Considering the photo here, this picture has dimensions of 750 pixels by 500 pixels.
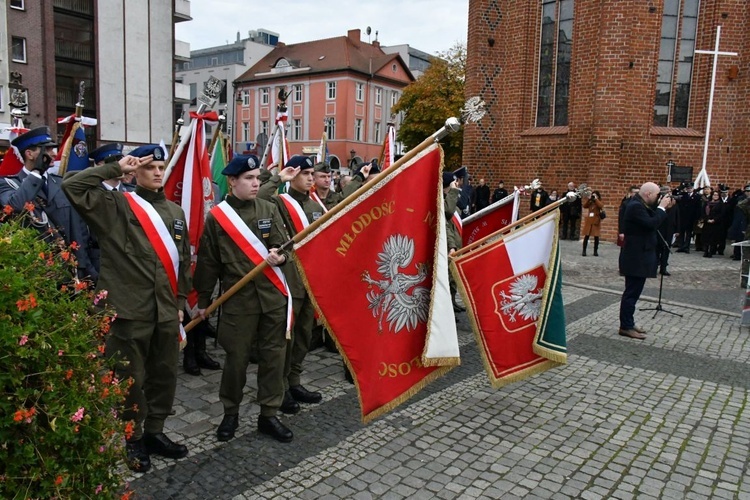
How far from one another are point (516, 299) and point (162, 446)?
9.92 ft

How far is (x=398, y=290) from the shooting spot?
12.2ft

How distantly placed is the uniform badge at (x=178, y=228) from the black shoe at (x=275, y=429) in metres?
1.48

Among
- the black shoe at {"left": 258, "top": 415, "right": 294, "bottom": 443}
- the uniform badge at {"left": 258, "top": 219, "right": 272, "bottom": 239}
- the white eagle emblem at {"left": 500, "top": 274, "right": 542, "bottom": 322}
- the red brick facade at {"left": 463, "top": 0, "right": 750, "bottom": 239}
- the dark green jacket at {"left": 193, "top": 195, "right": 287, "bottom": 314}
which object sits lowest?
the black shoe at {"left": 258, "top": 415, "right": 294, "bottom": 443}

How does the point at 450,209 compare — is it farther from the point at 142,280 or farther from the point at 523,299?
the point at 142,280

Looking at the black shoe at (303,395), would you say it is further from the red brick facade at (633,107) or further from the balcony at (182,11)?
the balcony at (182,11)

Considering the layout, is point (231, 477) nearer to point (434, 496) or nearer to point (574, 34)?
point (434, 496)

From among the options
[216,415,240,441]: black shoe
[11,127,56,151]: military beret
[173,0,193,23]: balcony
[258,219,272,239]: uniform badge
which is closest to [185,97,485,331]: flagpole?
[258,219,272,239]: uniform badge

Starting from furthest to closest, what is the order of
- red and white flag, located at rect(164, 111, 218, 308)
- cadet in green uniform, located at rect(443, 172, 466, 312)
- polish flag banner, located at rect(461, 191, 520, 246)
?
polish flag banner, located at rect(461, 191, 520, 246) < cadet in green uniform, located at rect(443, 172, 466, 312) < red and white flag, located at rect(164, 111, 218, 308)

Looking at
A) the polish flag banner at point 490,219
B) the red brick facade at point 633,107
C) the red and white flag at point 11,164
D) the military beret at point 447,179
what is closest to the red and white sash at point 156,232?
the red and white flag at point 11,164

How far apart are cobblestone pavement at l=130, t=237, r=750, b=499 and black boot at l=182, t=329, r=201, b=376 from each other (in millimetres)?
144

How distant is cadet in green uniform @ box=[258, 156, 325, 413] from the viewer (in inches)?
194

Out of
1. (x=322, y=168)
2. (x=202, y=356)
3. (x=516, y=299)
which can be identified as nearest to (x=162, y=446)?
(x=202, y=356)

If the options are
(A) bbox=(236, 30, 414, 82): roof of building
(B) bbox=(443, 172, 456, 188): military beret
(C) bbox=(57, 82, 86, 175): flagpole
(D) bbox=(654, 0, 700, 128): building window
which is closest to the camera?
(C) bbox=(57, 82, 86, 175): flagpole

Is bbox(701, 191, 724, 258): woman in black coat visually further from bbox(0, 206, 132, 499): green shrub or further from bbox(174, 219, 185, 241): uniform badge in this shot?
bbox(0, 206, 132, 499): green shrub
